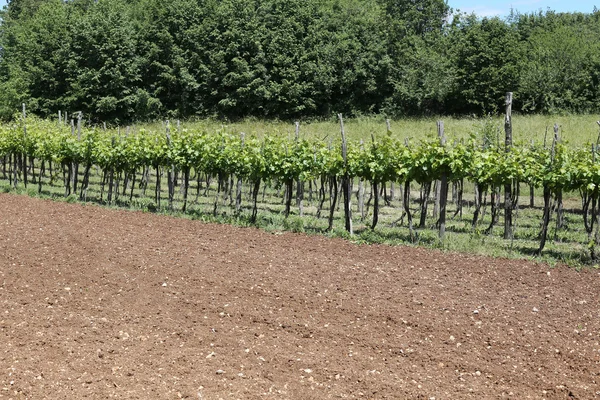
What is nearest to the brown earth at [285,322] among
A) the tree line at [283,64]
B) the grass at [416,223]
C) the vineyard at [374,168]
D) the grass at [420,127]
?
the grass at [416,223]

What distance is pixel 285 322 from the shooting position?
830 cm

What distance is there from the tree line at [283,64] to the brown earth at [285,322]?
120ft

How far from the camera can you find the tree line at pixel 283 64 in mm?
45863

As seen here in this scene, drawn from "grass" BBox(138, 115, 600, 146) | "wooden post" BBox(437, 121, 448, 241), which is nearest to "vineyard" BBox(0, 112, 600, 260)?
"wooden post" BBox(437, 121, 448, 241)

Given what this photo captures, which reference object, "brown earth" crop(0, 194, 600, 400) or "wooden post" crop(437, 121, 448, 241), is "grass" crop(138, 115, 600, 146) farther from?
"brown earth" crop(0, 194, 600, 400)

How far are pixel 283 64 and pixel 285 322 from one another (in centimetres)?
4319

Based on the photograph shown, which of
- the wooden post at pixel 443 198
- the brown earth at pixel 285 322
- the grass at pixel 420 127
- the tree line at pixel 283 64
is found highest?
the tree line at pixel 283 64

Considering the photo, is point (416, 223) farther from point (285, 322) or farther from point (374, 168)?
point (285, 322)

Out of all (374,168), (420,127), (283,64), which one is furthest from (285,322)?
(283,64)

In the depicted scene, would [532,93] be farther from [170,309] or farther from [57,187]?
[170,309]

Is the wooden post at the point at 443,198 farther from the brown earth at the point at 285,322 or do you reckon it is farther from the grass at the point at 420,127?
the grass at the point at 420,127

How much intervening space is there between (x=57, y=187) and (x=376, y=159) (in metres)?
13.2

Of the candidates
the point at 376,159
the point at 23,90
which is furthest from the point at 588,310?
the point at 23,90

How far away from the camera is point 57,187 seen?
23406 mm
